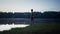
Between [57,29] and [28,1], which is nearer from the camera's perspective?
[57,29]

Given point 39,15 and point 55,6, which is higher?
point 55,6

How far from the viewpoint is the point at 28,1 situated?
130 inches

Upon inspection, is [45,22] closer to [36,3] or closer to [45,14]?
[45,14]

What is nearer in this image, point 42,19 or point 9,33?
point 9,33

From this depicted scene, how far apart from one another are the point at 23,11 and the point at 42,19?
0.53 m

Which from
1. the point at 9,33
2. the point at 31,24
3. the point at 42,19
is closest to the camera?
the point at 9,33

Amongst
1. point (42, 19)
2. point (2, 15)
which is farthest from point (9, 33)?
point (42, 19)

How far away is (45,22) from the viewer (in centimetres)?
343

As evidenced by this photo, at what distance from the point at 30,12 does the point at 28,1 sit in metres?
0.30

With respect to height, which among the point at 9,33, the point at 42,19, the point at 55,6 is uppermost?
the point at 55,6

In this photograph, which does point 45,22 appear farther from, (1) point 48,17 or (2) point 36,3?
(2) point 36,3

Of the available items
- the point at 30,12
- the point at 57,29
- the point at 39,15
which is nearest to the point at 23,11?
the point at 30,12

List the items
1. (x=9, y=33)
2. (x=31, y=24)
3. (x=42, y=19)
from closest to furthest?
1. (x=9, y=33)
2. (x=42, y=19)
3. (x=31, y=24)

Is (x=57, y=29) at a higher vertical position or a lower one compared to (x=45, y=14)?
lower
